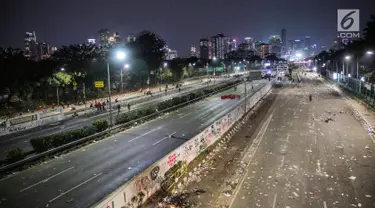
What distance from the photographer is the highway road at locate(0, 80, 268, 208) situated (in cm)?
1414

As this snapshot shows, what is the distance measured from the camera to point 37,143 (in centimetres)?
2155

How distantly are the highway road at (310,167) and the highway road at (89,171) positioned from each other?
6962 millimetres

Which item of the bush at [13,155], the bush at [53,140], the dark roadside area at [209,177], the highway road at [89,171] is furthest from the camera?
the bush at [53,140]

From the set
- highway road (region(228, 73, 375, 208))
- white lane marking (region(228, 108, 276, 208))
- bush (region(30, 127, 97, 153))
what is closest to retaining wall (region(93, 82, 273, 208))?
white lane marking (region(228, 108, 276, 208))

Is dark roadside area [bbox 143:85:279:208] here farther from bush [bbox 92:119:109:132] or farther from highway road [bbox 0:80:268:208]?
bush [bbox 92:119:109:132]

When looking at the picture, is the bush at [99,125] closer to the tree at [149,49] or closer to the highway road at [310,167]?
the highway road at [310,167]

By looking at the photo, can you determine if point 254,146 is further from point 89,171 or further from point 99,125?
point 99,125

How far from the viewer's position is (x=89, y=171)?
697 inches

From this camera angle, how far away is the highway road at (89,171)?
46.4ft

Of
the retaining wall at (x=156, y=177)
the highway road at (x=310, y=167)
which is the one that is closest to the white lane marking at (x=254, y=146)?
the highway road at (x=310, y=167)

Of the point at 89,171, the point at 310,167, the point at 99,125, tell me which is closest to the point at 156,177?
the point at 89,171

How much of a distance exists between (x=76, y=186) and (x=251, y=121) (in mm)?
22341

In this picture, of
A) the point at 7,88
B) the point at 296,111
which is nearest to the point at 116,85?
the point at 7,88

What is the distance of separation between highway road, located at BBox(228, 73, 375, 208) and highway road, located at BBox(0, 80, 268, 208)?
22.8ft
